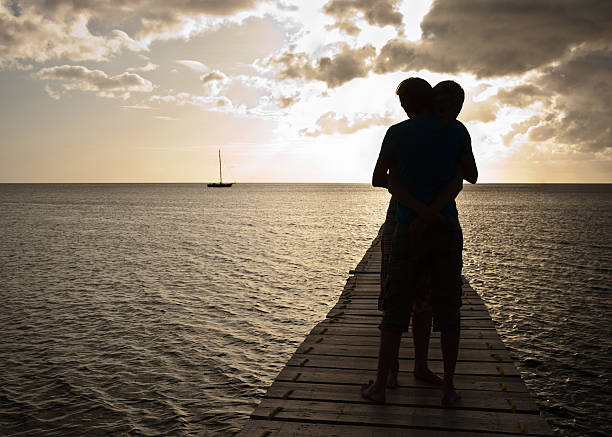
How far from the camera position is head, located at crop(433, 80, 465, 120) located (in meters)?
3.71

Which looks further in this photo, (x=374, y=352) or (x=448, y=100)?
(x=374, y=352)

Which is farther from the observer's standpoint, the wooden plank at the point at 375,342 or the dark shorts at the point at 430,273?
the wooden plank at the point at 375,342

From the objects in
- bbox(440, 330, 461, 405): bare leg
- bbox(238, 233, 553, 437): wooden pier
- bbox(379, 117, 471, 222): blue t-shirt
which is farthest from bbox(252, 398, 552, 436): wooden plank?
bbox(379, 117, 471, 222): blue t-shirt

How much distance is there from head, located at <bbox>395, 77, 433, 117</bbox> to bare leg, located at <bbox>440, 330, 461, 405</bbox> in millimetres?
1954

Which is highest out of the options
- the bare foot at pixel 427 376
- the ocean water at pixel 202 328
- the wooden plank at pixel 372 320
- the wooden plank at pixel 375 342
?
the bare foot at pixel 427 376

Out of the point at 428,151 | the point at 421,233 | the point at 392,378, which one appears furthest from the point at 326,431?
the point at 428,151

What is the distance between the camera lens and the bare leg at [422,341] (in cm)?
418

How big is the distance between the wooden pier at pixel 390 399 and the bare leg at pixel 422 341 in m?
0.09

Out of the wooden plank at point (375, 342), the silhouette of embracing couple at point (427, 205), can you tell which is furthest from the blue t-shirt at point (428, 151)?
the wooden plank at point (375, 342)

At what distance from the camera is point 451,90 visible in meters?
3.73

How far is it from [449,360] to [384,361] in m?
0.56

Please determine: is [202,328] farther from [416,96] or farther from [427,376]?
[416,96]

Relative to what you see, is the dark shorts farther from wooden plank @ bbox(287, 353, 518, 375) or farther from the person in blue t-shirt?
wooden plank @ bbox(287, 353, 518, 375)

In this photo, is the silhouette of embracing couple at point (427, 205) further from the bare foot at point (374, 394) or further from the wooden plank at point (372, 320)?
the wooden plank at point (372, 320)
